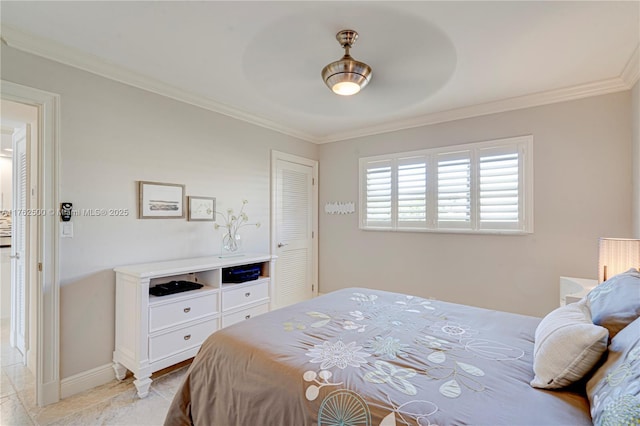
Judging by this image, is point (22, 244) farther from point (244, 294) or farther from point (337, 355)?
point (337, 355)

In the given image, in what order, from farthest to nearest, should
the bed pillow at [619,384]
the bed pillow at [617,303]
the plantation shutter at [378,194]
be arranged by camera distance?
1. the plantation shutter at [378,194]
2. the bed pillow at [617,303]
3. the bed pillow at [619,384]

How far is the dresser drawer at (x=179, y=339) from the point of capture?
222 cm

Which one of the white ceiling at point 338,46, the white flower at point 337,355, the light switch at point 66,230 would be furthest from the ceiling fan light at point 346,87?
the light switch at point 66,230

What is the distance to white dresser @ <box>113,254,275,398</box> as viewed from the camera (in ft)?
7.09

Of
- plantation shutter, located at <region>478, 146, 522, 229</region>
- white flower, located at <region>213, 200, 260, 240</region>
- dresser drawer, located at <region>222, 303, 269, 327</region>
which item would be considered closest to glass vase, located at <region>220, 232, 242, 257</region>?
white flower, located at <region>213, 200, 260, 240</region>

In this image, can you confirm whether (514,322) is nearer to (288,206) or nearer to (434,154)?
(434,154)

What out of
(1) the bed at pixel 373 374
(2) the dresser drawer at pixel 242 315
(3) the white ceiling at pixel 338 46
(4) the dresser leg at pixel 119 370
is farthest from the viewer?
(2) the dresser drawer at pixel 242 315

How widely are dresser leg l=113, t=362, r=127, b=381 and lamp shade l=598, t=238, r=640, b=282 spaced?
369 centimetres

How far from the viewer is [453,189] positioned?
341cm

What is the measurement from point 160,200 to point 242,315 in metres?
1.32

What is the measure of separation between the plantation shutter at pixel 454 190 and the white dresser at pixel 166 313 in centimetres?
230

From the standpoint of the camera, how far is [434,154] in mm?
3545

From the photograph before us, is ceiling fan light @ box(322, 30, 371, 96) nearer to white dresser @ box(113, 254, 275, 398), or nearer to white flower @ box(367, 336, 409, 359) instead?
white flower @ box(367, 336, 409, 359)

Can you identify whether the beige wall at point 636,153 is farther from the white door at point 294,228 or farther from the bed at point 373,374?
the white door at point 294,228
